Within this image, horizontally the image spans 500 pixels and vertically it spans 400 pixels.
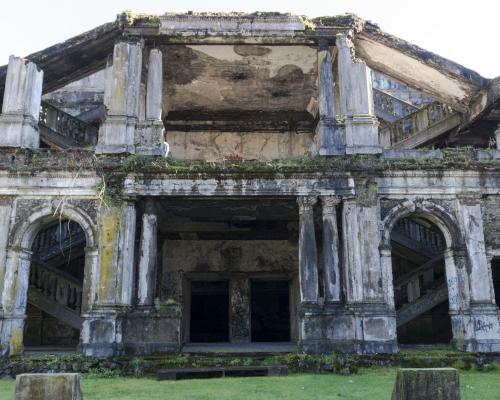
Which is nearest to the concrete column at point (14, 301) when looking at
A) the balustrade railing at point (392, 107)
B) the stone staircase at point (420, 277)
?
the stone staircase at point (420, 277)

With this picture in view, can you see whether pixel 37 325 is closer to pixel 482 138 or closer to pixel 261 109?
pixel 261 109

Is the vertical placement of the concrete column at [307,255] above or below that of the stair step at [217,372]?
above

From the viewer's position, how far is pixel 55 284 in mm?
14141

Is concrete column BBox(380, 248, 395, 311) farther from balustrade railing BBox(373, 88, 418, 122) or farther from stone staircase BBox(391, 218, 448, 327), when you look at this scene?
balustrade railing BBox(373, 88, 418, 122)

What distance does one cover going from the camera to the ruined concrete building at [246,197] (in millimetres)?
11828

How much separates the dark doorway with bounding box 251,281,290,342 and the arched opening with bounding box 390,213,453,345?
359 centimetres

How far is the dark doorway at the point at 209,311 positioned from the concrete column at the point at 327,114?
655cm

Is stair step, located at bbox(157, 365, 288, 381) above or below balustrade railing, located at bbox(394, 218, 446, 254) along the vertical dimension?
below

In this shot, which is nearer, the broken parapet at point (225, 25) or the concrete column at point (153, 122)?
the concrete column at point (153, 122)

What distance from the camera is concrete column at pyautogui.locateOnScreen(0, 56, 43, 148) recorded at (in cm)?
1247

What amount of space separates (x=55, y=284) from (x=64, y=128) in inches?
191

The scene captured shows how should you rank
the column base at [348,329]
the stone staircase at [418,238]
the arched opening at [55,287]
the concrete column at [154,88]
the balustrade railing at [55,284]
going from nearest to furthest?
the column base at [348,329] < the concrete column at [154,88] < the arched opening at [55,287] < the balustrade railing at [55,284] < the stone staircase at [418,238]

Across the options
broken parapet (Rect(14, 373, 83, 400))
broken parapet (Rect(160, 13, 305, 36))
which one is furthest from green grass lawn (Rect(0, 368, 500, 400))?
broken parapet (Rect(160, 13, 305, 36))

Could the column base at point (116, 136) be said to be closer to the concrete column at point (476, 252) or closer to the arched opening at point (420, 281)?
the arched opening at point (420, 281)
